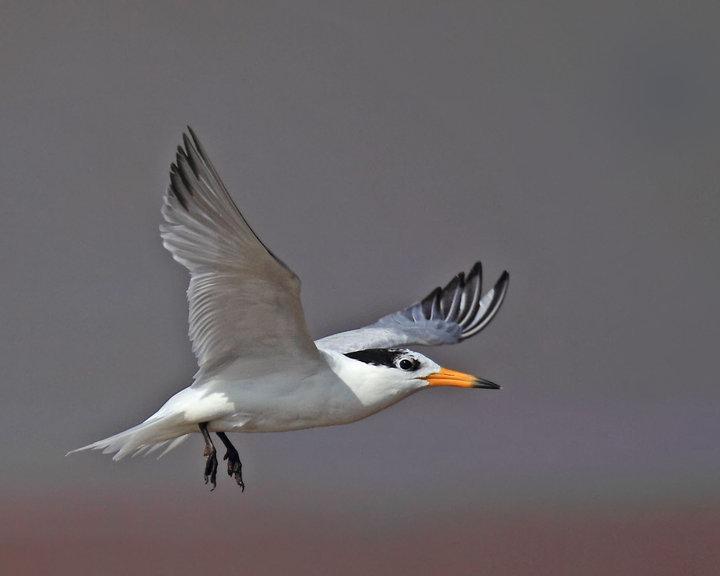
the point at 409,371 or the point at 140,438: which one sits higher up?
the point at 409,371

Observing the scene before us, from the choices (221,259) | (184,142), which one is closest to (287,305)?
(221,259)

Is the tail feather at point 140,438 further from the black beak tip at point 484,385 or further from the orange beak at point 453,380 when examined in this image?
the black beak tip at point 484,385

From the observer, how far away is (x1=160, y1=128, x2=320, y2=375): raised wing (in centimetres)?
350

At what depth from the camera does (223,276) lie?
3.61 m

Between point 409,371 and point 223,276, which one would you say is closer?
point 223,276

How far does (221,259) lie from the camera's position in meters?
3.58

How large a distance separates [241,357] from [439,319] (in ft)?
3.90

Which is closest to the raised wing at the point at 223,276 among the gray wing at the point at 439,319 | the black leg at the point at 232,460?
the black leg at the point at 232,460

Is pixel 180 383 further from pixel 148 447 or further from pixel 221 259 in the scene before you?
pixel 221 259

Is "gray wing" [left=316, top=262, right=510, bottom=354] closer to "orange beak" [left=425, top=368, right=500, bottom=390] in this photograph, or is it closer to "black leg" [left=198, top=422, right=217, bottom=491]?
"orange beak" [left=425, top=368, right=500, bottom=390]

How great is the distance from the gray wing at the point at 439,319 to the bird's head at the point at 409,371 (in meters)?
0.45

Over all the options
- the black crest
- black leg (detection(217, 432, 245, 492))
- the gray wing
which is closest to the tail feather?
black leg (detection(217, 432, 245, 492))

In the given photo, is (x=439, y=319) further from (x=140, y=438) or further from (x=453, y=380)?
(x=140, y=438)

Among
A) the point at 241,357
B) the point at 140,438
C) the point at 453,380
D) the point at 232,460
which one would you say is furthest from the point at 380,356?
the point at 140,438
